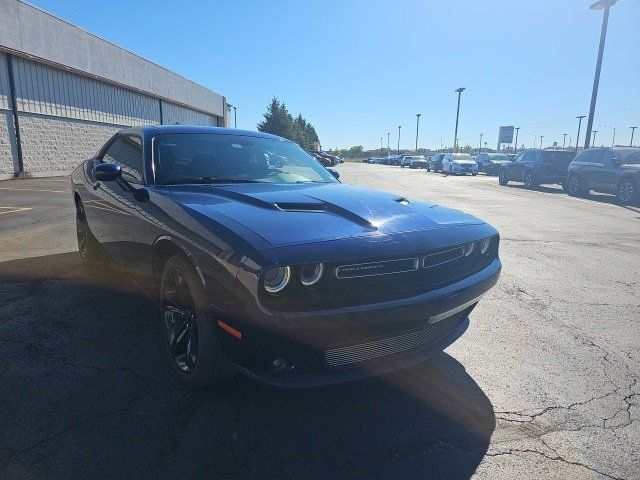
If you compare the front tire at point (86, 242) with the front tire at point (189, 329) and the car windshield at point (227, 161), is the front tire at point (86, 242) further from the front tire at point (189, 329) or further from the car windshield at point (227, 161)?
the front tire at point (189, 329)

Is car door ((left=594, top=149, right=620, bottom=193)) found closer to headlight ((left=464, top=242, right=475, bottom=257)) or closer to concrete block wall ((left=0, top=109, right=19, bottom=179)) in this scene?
headlight ((left=464, top=242, right=475, bottom=257))

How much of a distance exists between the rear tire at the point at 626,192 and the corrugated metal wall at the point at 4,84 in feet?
65.1

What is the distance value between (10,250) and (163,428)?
14.8ft

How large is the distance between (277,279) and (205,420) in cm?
88

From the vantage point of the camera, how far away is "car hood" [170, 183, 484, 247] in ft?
6.88

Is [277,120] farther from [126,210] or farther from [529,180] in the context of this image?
[126,210]

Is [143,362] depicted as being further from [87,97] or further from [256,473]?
[87,97]

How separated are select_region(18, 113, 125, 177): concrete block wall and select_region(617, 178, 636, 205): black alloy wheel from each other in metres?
19.9

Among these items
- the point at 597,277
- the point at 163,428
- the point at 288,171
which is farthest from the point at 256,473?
the point at 597,277

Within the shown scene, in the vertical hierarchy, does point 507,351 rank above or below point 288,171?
below

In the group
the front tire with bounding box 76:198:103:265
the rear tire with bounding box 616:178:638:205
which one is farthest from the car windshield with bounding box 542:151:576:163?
the front tire with bounding box 76:198:103:265

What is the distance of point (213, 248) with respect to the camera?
204 centimetres

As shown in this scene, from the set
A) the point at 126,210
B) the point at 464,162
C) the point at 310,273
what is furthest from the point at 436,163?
the point at 310,273

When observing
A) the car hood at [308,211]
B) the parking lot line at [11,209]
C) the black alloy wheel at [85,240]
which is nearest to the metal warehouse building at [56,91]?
the parking lot line at [11,209]
